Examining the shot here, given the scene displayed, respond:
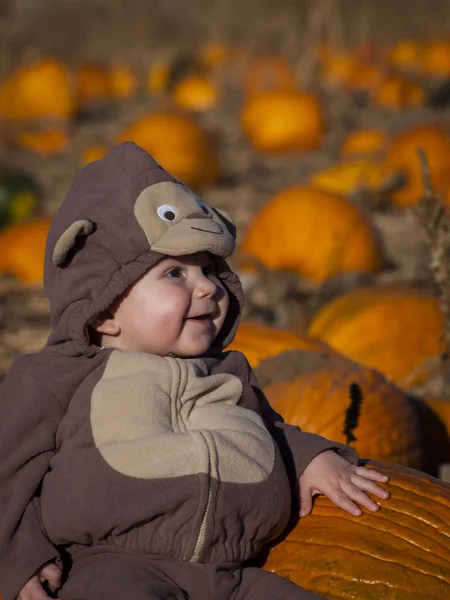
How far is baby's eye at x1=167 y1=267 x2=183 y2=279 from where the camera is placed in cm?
266

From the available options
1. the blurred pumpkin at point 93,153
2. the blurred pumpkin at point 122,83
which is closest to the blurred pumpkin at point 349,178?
the blurred pumpkin at point 93,153

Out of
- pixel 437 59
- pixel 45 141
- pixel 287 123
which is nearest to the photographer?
pixel 287 123

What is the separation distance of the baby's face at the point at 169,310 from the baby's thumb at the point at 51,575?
1.97 ft

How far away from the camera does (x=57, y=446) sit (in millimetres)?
2568

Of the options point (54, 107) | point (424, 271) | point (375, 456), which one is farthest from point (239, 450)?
point (54, 107)

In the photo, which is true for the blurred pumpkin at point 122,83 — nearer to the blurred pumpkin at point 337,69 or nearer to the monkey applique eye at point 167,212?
the blurred pumpkin at point 337,69

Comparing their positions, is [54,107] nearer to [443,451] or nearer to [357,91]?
[357,91]

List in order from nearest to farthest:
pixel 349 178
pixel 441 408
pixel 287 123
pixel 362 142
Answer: pixel 441 408, pixel 349 178, pixel 362 142, pixel 287 123

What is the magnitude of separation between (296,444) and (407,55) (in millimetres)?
18008

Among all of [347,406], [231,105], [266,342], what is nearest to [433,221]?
[347,406]

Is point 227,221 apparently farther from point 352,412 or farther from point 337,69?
point 337,69

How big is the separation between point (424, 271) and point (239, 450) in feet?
15.2

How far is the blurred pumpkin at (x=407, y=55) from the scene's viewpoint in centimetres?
1861

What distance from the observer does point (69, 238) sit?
251 centimetres
